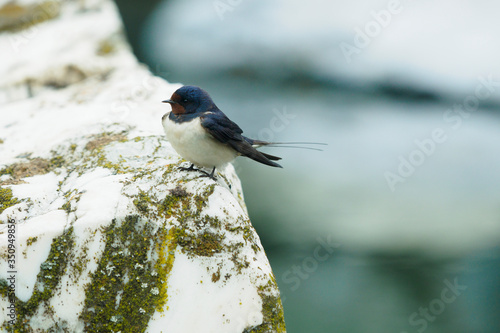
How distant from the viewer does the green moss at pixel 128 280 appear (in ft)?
9.95

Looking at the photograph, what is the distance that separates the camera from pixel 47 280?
10.1ft

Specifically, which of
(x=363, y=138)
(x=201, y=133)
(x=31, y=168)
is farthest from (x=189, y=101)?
(x=363, y=138)

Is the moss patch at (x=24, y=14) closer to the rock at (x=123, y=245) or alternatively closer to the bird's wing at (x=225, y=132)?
the rock at (x=123, y=245)

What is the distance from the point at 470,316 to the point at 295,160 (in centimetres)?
466

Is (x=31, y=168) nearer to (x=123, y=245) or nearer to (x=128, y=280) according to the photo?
(x=123, y=245)

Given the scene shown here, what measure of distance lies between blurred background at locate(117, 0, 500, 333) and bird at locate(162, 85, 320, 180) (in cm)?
411

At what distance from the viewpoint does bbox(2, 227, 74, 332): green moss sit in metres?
3.00

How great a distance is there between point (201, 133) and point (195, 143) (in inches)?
4.2

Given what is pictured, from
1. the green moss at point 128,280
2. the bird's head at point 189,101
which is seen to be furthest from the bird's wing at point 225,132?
the green moss at point 128,280

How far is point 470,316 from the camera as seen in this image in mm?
7590

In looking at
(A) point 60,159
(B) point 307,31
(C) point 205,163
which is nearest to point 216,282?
(C) point 205,163

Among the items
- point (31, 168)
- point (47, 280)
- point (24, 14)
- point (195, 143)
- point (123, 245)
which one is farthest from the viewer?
point (24, 14)

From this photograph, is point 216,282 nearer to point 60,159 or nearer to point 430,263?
point 60,159

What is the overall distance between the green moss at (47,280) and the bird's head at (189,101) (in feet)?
4.97
